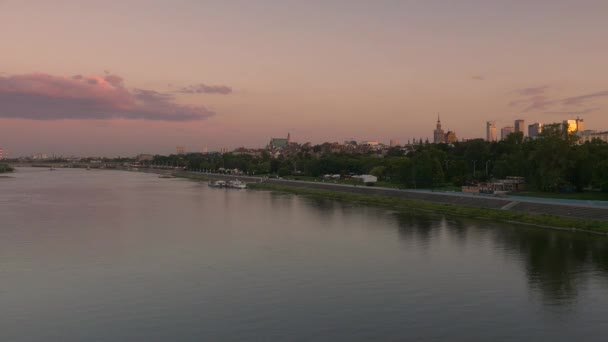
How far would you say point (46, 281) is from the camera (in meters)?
20.5

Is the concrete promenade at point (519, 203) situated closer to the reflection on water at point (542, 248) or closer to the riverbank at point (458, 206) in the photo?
the riverbank at point (458, 206)

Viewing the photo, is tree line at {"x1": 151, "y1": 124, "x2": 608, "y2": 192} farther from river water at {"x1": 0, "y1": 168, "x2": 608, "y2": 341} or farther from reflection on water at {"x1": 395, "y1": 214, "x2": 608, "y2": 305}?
river water at {"x1": 0, "y1": 168, "x2": 608, "y2": 341}

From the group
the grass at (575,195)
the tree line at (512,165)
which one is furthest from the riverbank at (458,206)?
the tree line at (512,165)

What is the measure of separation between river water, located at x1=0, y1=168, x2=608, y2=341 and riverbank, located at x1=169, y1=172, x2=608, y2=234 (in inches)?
69.6

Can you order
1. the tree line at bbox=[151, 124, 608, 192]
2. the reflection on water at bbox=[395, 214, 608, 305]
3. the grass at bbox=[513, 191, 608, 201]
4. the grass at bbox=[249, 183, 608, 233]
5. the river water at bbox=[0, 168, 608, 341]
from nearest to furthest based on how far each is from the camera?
1. the river water at bbox=[0, 168, 608, 341]
2. the reflection on water at bbox=[395, 214, 608, 305]
3. the grass at bbox=[249, 183, 608, 233]
4. the grass at bbox=[513, 191, 608, 201]
5. the tree line at bbox=[151, 124, 608, 192]

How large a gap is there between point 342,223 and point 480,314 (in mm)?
23142

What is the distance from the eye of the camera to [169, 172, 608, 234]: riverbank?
109 ft

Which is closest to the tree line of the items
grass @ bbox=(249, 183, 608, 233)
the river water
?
grass @ bbox=(249, 183, 608, 233)

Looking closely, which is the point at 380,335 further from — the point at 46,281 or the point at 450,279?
the point at 46,281

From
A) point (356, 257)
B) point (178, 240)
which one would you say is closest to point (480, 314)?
point (356, 257)

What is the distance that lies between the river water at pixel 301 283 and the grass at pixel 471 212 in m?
1.64

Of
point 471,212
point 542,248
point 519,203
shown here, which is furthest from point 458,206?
point 542,248

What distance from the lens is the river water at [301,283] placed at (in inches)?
593

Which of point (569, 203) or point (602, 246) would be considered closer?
point (602, 246)
